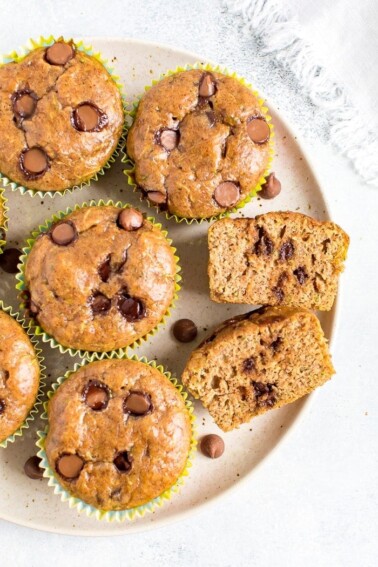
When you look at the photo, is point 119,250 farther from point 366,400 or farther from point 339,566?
point 339,566

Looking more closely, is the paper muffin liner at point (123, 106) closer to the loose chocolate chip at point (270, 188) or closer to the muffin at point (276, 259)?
the muffin at point (276, 259)

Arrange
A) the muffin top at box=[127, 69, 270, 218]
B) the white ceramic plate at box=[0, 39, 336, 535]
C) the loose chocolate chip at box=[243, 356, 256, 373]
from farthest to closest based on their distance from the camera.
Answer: the white ceramic plate at box=[0, 39, 336, 535] < the loose chocolate chip at box=[243, 356, 256, 373] < the muffin top at box=[127, 69, 270, 218]

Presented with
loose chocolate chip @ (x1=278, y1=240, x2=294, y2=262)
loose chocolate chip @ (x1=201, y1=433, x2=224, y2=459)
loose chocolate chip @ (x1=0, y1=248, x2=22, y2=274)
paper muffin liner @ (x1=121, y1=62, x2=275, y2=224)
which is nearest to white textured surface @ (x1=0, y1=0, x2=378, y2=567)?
paper muffin liner @ (x1=121, y1=62, x2=275, y2=224)

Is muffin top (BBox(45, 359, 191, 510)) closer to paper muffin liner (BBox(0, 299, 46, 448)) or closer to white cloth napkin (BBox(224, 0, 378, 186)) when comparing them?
paper muffin liner (BBox(0, 299, 46, 448))

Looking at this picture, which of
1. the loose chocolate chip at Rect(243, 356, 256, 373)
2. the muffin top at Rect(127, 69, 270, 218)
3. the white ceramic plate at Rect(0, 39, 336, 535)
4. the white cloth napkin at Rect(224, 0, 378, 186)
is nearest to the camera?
the muffin top at Rect(127, 69, 270, 218)

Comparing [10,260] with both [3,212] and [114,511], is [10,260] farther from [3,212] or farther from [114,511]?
[114,511]

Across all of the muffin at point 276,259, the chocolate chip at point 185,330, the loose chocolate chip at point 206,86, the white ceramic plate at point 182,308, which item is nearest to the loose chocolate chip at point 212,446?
the white ceramic plate at point 182,308
